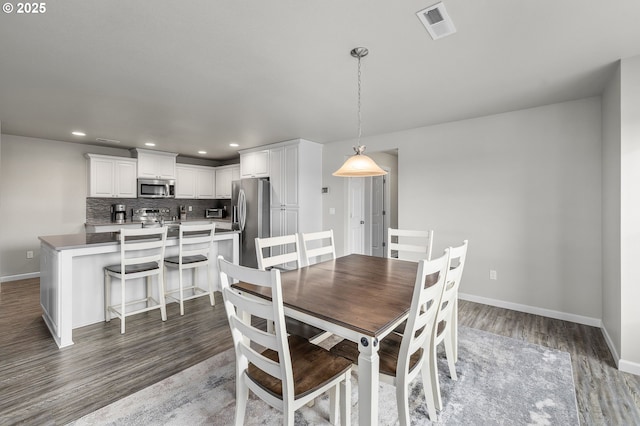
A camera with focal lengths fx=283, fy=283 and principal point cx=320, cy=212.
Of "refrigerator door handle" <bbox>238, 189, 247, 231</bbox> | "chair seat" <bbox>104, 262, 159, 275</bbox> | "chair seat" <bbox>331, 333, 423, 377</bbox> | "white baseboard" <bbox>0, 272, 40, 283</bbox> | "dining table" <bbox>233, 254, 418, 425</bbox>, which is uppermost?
"refrigerator door handle" <bbox>238, 189, 247, 231</bbox>

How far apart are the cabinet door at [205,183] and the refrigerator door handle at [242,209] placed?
6.36 feet

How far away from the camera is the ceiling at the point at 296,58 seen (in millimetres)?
1715

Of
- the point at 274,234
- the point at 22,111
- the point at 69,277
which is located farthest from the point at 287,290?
the point at 22,111

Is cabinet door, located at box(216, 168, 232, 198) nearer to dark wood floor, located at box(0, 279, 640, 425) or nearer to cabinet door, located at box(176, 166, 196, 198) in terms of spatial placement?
cabinet door, located at box(176, 166, 196, 198)

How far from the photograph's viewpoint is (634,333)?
219cm

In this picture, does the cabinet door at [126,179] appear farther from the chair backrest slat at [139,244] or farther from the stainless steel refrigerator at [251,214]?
the chair backrest slat at [139,244]

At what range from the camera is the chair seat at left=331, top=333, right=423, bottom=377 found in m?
1.46

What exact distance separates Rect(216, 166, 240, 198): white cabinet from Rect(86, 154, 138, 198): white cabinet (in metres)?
1.83

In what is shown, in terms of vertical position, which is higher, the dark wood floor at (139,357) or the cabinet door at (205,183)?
the cabinet door at (205,183)

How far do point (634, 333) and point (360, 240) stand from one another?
3.86m

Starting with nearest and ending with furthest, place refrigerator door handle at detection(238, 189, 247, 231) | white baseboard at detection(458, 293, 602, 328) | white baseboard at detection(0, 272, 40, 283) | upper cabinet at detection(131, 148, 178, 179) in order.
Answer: white baseboard at detection(458, 293, 602, 328), white baseboard at detection(0, 272, 40, 283), refrigerator door handle at detection(238, 189, 247, 231), upper cabinet at detection(131, 148, 178, 179)

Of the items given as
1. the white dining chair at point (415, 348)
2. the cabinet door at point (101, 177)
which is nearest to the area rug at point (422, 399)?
the white dining chair at point (415, 348)

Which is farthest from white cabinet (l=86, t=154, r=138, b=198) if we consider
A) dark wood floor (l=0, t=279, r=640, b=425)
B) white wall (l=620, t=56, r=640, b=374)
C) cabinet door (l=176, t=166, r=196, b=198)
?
white wall (l=620, t=56, r=640, b=374)

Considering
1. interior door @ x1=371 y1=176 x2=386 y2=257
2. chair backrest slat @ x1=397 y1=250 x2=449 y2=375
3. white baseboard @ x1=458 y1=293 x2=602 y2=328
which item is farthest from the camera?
interior door @ x1=371 y1=176 x2=386 y2=257
